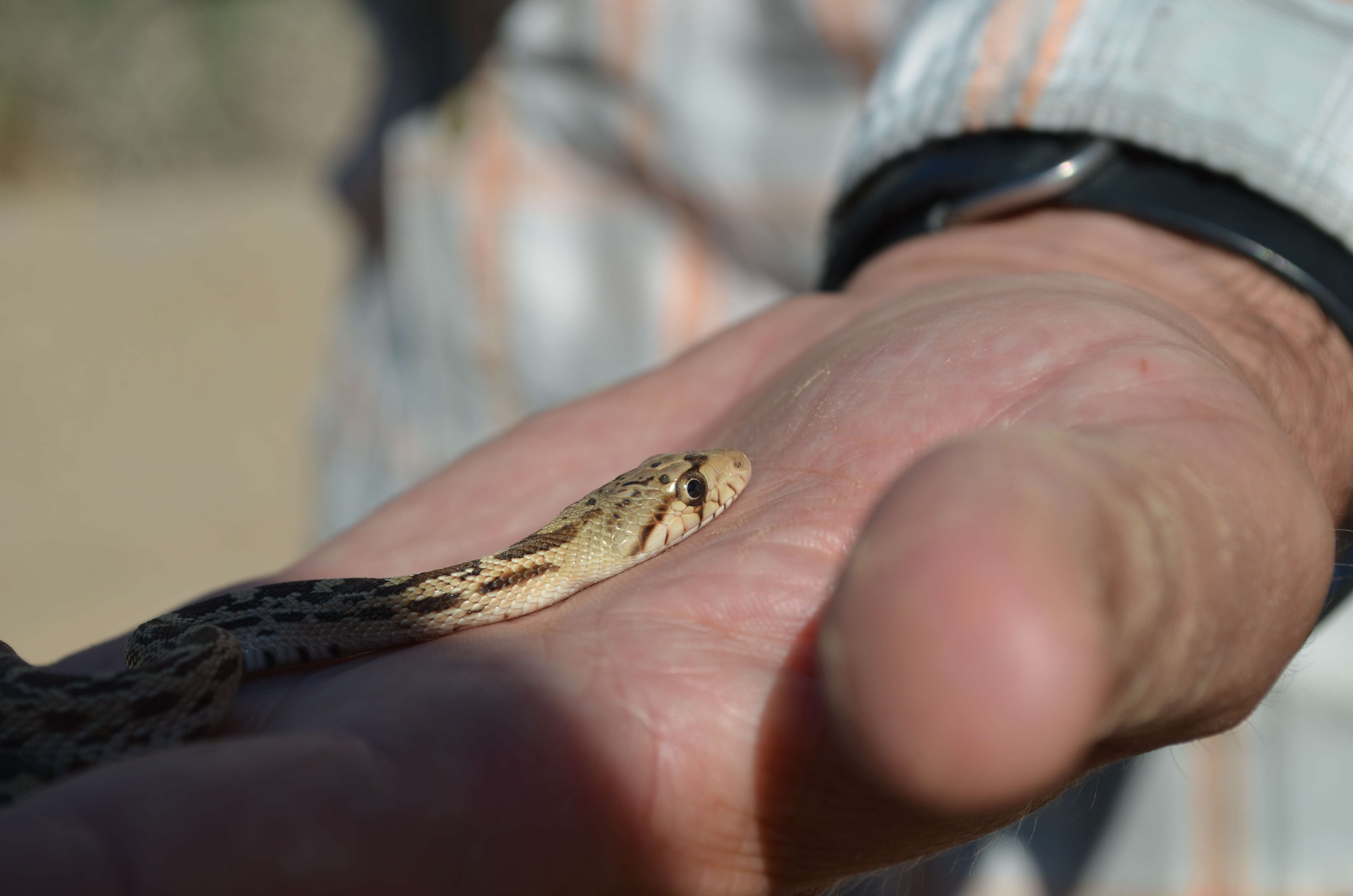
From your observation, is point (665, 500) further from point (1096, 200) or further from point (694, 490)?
point (1096, 200)

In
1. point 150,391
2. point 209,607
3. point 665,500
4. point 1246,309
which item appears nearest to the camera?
point 1246,309

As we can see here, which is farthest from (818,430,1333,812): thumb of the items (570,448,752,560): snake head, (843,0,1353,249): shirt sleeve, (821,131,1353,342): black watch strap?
(843,0,1353,249): shirt sleeve

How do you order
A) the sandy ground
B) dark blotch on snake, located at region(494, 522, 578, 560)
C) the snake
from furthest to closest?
the sandy ground, dark blotch on snake, located at region(494, 522, 578, 560), the snake

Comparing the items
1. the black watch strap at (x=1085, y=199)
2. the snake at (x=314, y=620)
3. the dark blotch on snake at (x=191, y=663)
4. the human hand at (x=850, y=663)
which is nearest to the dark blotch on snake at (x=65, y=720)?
the snake at (x=314, y=620)

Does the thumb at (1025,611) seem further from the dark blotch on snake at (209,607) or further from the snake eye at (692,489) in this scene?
the dark blotch on snake at (209,607)

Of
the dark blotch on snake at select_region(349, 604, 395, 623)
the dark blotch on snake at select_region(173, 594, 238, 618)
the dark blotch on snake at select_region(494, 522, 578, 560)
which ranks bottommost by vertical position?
the dark blotch on snake at select_region(173, 594, 238, 618)

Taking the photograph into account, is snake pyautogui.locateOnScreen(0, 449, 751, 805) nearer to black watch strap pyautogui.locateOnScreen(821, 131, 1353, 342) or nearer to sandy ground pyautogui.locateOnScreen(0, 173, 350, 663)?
black watch strap pyautogui.locateOnScreen(821, 131, 1353, 342)

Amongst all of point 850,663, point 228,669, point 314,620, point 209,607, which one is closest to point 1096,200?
point 850,663
